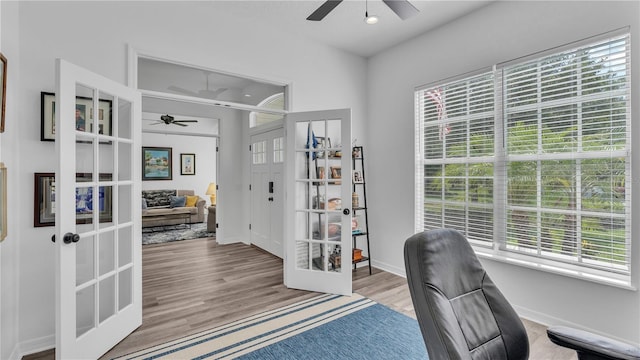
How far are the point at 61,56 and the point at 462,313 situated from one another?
10.6ft

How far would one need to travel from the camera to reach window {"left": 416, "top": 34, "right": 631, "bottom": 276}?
7.41ft

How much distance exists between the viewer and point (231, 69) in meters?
3.11

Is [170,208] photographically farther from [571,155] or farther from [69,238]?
[571,155]

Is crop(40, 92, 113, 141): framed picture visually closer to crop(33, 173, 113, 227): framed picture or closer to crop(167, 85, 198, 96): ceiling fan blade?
crop(33, 173, 113, 227): framed picture

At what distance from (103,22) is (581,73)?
3.94 m

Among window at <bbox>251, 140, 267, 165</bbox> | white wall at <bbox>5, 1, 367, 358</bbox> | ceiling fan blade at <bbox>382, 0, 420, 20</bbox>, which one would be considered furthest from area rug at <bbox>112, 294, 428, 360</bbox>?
window at <bbox>251, 140, 267, 165</bbox>

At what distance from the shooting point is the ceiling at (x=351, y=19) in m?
2.92

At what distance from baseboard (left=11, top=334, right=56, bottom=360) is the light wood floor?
4 cm

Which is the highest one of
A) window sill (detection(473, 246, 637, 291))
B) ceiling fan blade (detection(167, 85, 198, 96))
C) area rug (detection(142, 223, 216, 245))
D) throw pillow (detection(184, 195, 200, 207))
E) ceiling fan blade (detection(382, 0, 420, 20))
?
ceiling fan blade (detection(382, 0, 420, 20))

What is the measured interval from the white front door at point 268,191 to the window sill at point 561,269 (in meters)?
2.79

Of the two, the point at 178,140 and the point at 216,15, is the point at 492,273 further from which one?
the point at 178,140

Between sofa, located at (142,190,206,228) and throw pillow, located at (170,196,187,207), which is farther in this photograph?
throw pillow, located at (170,196,187,207)

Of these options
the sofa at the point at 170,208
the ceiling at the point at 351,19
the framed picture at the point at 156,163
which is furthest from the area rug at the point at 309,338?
the framed picture at the point at 156,163

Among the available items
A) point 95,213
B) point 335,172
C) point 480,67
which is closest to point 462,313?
point 335,172
